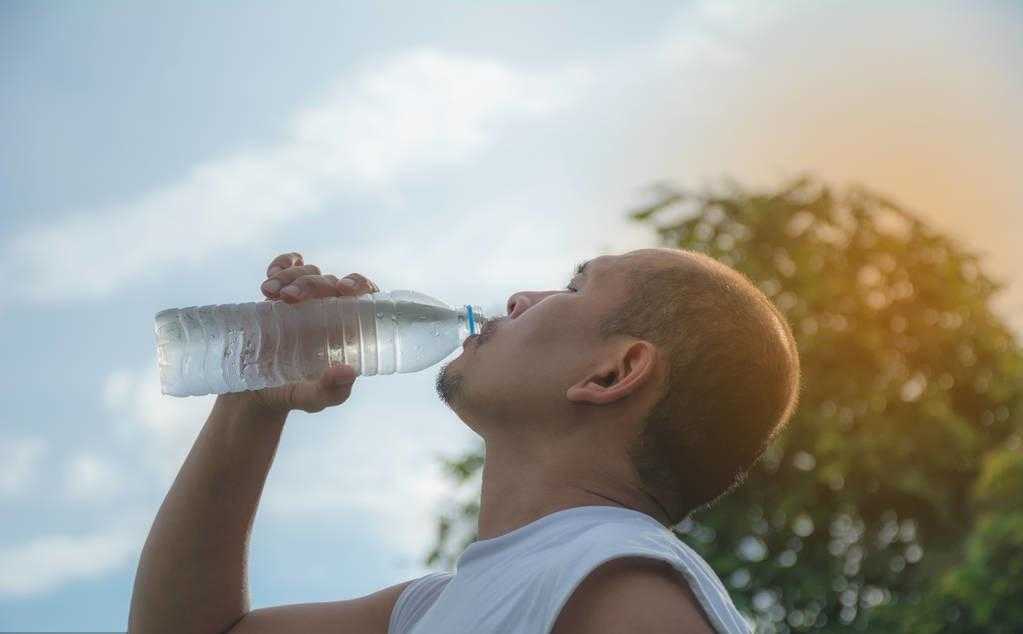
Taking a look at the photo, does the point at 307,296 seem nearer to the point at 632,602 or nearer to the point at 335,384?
the point at 335,384

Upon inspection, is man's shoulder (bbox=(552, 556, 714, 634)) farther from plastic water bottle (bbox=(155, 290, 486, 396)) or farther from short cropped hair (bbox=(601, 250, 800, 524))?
plastic water bottle (bbox=(155, 290, 486, 396))

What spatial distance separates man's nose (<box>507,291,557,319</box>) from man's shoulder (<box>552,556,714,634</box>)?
78cm

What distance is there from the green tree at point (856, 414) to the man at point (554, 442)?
1279cm

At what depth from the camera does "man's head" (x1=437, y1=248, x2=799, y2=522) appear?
2564 mm

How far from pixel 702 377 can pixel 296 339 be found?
1.35 m

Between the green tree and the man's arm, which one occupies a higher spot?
the man's arm

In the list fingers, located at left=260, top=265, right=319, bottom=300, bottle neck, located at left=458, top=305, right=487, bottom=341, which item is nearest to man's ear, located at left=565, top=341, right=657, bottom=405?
fingers, located at left=260, top=265, right=319, bottom=300

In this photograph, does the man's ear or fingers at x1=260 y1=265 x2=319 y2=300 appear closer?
the man's ear

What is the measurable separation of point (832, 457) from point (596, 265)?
1370 centimetres

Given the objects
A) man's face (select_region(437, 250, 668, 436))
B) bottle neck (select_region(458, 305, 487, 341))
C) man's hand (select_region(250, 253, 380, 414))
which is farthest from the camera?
bottle neck (select_region(458, 305, 487, 341))

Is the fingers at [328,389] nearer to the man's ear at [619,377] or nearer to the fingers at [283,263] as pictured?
the fingers at [283,263]

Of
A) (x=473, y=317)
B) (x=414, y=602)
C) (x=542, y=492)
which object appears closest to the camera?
(x=542, y=492)

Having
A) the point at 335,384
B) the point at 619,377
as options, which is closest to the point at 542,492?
the point at 619,377

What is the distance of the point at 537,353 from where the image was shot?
2648 mm
